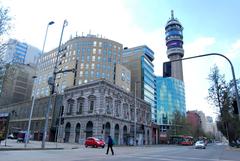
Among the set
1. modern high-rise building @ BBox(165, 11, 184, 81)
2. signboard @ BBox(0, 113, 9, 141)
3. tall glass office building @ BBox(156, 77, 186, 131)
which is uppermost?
modern high-rise building @ BBox(165, 11, 184, 81)

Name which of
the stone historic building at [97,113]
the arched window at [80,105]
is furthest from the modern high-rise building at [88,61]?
the arched window at [80,105]

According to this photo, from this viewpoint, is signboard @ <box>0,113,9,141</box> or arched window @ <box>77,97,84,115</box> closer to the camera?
signboard @ <box>0,113,9,141</box>

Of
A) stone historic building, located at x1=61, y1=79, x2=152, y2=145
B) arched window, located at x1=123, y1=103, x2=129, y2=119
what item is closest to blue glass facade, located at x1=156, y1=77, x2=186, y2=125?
stone historic building, located at x1=61, y1=79, x2=152, y2=145

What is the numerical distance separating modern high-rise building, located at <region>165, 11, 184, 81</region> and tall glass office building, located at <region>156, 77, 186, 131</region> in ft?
123

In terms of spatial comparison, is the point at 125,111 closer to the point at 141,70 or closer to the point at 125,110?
the point at 125,110

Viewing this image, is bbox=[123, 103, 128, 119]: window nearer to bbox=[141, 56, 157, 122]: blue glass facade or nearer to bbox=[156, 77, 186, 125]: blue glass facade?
bbox=[141, 56, 157, 122]: blue glass facade

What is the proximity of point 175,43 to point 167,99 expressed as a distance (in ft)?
212

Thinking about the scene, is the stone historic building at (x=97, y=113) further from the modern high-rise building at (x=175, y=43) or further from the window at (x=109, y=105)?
the modern high-rise building at (x=175, y=43)

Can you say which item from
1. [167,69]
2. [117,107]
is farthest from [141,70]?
[167,69]

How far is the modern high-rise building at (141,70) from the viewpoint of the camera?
104 metres

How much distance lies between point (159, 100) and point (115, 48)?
156 feet

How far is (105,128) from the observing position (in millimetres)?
47438

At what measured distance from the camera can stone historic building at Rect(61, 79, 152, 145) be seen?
47156 mm

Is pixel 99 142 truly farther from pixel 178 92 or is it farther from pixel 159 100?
pixel 178 92
